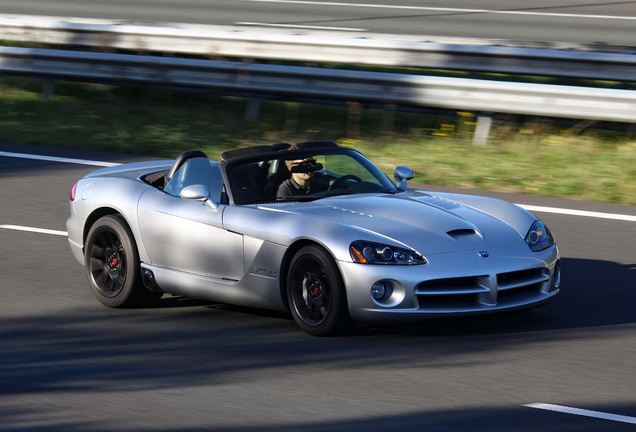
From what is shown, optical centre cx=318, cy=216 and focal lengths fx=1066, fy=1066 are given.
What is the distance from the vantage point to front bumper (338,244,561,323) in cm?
622

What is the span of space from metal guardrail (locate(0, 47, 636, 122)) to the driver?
17.7ft

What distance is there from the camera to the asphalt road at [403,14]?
1989 cm

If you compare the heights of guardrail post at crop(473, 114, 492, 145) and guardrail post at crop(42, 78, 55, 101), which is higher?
guardrail post at crop(473, 114, 492, 145)

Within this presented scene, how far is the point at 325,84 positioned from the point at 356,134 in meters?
0.75

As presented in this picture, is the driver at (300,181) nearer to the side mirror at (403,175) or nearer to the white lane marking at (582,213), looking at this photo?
the side mirror at (403,175)

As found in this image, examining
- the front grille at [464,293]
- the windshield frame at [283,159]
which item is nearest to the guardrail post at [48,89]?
the windshield frame at [283,159]

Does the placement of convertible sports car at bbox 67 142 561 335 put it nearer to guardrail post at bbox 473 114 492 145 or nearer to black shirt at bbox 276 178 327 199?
black shirt at bbox 276 178 327 199

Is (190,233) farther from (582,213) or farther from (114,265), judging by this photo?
(582,213)

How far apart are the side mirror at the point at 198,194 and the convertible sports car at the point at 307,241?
0.01m

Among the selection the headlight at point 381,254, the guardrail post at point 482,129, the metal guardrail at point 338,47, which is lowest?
the headlight at point 381,254

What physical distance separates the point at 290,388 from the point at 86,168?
759cm

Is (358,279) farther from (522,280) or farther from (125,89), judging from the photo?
(125,89)

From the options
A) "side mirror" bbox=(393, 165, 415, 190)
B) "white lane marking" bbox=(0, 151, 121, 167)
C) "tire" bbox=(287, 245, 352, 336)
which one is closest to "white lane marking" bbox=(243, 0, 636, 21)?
"white lane marking" bbox=(0, 151, 121, 167)

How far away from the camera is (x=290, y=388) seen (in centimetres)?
559
